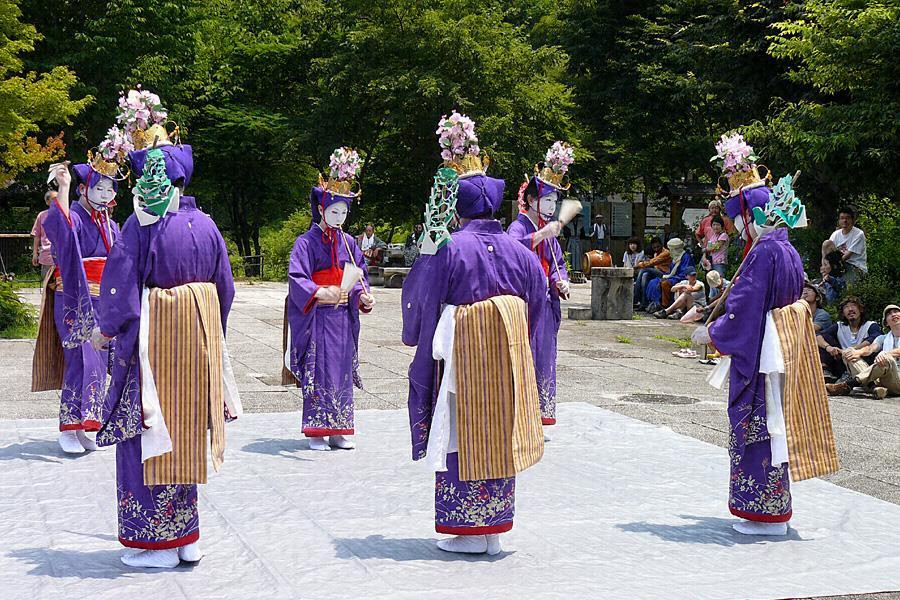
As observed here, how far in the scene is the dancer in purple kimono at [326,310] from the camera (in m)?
7.17

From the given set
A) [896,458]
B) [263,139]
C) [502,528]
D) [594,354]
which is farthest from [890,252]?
[263,139]

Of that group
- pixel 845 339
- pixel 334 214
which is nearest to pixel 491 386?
pixel 334 214

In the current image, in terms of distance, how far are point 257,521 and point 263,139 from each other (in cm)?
2222

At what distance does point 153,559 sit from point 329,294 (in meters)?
2.79

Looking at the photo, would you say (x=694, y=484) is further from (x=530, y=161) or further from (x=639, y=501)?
(x=530, y=161)

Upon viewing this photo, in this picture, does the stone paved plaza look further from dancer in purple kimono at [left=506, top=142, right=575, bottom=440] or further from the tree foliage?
the tree foliage

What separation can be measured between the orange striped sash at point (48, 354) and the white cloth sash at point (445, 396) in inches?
126

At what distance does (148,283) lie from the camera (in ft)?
15.5

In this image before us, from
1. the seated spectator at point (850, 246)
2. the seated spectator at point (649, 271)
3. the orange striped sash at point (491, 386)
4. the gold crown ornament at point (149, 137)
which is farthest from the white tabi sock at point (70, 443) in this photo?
the seated spectator at point (649, 271)

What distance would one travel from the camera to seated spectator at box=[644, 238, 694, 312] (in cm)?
1752

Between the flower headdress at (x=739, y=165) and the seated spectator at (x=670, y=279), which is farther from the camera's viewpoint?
the seated spectator at (x=670, y=279)

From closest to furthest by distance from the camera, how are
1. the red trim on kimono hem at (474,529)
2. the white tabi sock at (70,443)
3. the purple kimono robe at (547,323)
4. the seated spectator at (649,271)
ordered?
the red trim on kimono hem at (474,529) < the white tabi sock at (70,443) < the purple kimono robe at (547,323) < the seated spectator at (649,271)

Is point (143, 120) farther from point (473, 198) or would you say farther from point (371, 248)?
point (371, 248)

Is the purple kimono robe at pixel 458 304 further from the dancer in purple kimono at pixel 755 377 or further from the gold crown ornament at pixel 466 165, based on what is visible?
the dancer in purple kimono at pixel 755 377
